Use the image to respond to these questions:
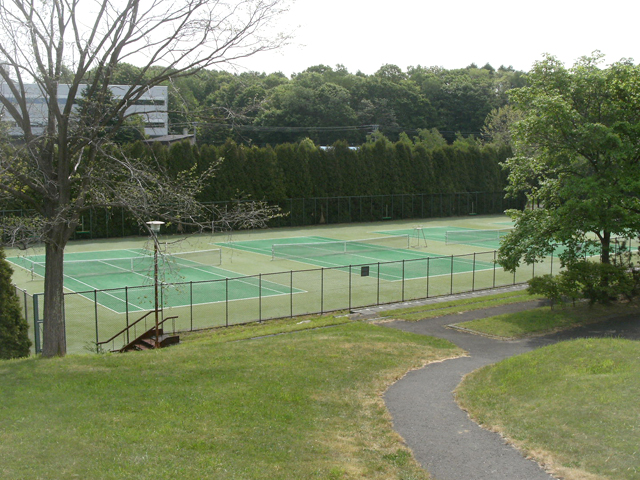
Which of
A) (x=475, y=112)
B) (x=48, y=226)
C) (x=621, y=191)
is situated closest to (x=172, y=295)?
(x=48, y=226)

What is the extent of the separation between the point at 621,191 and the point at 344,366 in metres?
13.6

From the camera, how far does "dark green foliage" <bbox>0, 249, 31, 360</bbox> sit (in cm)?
1783

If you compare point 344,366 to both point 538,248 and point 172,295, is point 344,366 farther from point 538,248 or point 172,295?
point 172,295

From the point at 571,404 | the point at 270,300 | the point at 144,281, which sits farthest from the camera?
the point at 270,300

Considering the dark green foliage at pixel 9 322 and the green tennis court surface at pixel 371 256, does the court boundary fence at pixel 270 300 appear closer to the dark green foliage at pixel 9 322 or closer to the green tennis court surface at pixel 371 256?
the green tennis court surface at pixel 371 256

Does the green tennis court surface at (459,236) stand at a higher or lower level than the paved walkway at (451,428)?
higher

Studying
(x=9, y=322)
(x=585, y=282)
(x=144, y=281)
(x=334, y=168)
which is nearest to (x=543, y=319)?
(x=585, y=282)

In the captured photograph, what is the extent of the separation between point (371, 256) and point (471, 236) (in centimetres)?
1404

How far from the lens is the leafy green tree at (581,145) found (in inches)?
866

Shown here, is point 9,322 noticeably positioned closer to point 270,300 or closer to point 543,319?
point 270,300

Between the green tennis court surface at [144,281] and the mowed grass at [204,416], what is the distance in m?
10.1

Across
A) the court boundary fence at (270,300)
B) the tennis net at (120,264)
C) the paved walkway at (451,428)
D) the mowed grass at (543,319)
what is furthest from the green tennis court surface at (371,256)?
the paved walkway at (451,428)

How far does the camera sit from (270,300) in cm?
2938

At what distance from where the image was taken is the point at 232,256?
136ft
